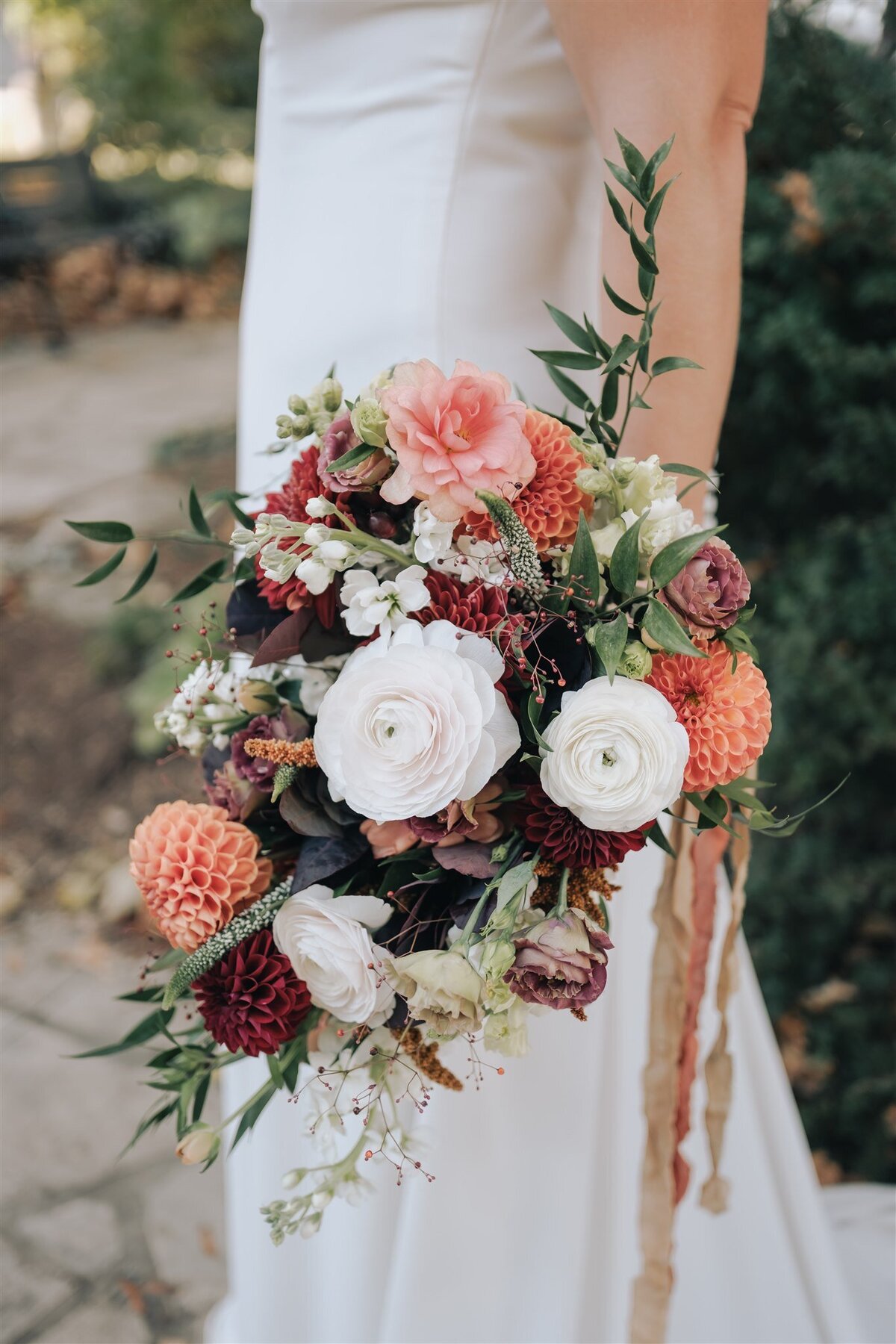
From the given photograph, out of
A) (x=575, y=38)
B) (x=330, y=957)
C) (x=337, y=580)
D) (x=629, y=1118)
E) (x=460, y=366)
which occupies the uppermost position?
(x=575, y=38)

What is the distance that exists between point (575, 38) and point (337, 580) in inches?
22.8

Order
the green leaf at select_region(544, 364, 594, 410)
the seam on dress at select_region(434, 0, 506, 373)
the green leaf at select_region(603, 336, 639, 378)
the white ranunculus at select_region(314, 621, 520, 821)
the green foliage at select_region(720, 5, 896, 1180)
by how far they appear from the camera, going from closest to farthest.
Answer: the white ranunculus at select_region(314, 621, 520, 821)
the green leaf at select_region(603, 336, 639, 378)
the green leaf at select_region(544, 364, 594, 410)
the seam on dress at select_region(434, 0, 506, 373)
the green foliage at select_region(720, 5, 896, 1180)

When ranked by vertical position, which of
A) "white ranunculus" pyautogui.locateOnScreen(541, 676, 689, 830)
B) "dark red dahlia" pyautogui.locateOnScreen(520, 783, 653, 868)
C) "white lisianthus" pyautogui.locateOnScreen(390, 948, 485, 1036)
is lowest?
"white lisianthus" pyautogui.locateOnScreen(390, 948, 485, 1036)

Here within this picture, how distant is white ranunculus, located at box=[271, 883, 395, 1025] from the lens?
32.0 inches

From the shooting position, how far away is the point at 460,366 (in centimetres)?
83

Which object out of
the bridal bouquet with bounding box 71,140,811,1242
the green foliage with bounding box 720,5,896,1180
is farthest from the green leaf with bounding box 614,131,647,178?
the green foliage with bounding box 720,5,896,1180

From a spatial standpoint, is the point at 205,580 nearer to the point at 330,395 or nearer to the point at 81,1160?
the point at 330,395

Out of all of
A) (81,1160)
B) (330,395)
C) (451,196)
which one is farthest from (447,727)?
(81,1160)

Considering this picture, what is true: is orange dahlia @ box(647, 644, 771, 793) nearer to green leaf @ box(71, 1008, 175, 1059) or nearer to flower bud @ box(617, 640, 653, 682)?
flower bud @ box(617, 640, 653, 682)

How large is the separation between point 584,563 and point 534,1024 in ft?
2.38

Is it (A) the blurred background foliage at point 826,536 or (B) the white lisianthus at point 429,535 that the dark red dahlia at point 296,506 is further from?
(A) the blurred background foliage at point 826,536

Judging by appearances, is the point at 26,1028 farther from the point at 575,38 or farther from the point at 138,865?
the point at 575,38

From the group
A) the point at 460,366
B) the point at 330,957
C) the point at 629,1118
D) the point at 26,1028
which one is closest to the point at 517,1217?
the point at 629,1118

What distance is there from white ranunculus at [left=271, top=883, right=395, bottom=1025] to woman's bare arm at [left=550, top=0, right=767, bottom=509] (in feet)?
1.78
